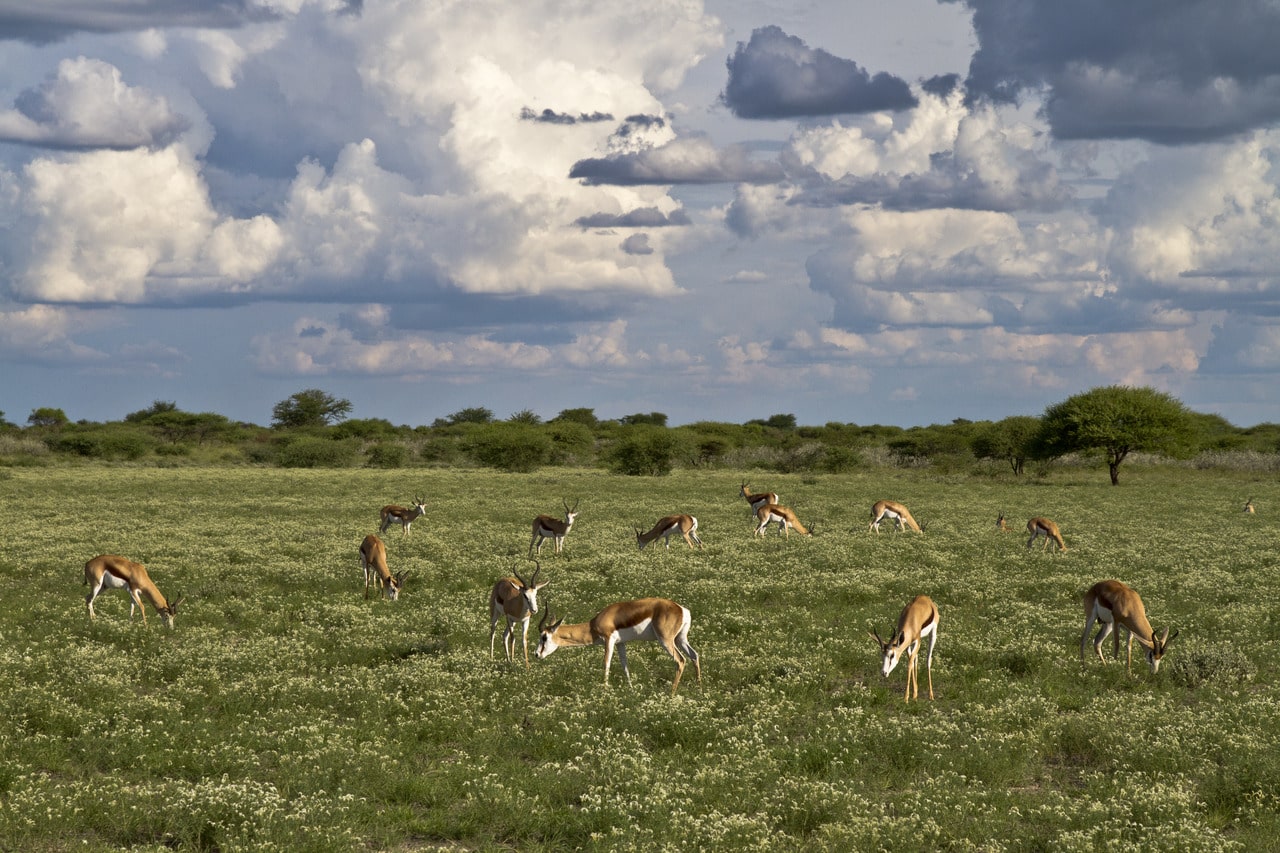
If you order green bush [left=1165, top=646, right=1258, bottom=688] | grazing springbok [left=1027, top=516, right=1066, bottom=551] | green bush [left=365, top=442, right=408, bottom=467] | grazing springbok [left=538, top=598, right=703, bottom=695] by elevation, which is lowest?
green bush [left=1165, top=646, right=1258, bottom=688]

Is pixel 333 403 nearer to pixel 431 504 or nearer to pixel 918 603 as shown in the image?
pixel 431 504

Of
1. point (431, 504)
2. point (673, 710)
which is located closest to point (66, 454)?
point (431, 504)

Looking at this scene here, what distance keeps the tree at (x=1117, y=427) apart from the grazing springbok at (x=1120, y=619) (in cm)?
5109

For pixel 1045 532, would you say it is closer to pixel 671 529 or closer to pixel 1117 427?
pixel 671 529

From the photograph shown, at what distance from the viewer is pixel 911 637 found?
45.7 feet

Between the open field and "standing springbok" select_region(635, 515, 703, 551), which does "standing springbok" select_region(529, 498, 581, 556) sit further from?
"standing springbok" select_region(635, 515, 703, 551)

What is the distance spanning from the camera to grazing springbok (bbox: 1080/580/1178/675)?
1489cm

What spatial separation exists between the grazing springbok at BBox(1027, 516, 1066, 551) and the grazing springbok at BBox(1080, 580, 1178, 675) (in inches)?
536

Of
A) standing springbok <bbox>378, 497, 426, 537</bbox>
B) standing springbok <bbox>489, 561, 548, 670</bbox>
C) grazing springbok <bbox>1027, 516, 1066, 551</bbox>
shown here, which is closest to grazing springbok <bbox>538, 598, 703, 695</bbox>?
standing springbok <bbox>489, 561, 548, 670</bbox>

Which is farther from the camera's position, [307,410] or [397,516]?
[307,410]

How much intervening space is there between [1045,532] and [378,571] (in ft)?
59.8

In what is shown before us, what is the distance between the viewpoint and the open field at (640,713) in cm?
967


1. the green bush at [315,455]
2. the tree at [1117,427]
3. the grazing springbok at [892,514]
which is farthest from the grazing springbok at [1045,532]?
the green bush at [315,455]

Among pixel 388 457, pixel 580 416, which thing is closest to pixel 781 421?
pixel 580 416
